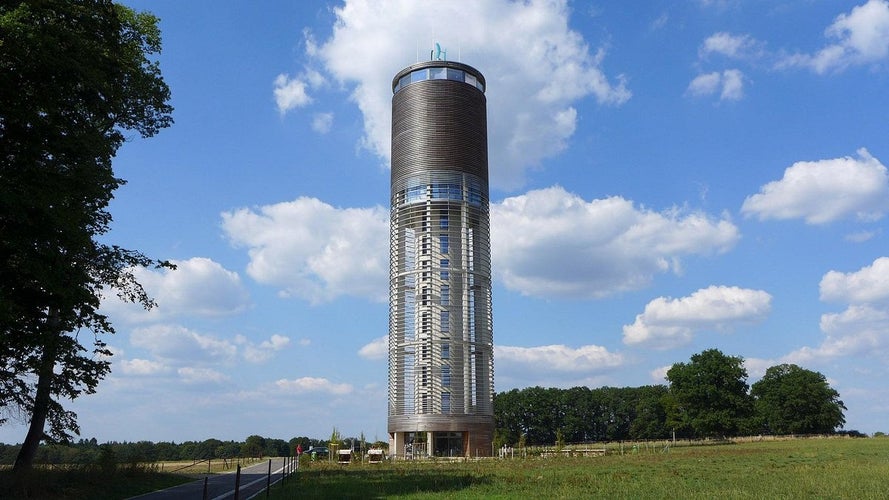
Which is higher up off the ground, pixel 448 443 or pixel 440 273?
pixel 440 273

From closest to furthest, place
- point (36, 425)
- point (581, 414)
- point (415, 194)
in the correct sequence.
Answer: point (36, 425) < point (415, 194) < point (581, 414)

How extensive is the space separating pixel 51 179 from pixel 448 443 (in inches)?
2009

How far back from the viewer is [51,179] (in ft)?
65.5

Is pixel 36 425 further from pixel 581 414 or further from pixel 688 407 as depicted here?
pixel 581 414

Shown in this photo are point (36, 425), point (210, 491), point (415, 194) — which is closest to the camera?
point (36, 425)

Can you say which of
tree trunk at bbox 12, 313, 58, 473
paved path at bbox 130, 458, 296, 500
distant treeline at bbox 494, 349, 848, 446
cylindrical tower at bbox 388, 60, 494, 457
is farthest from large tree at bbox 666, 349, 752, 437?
tree trunk at bbox 12, 313, 58, 473

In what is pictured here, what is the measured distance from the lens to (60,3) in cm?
2062

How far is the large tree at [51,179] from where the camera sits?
19.3m

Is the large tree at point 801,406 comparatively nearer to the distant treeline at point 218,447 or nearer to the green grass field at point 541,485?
the distant treeline at point 218,447

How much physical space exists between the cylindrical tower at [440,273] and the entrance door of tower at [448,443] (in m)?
0.09

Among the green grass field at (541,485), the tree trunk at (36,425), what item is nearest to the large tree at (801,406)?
the green grass field at (541,485)

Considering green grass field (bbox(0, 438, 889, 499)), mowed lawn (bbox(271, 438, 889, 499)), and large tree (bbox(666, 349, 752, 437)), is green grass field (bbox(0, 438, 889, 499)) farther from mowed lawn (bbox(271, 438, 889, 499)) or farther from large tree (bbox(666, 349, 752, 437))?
large tree (bbox(666, 349, 752, 437))

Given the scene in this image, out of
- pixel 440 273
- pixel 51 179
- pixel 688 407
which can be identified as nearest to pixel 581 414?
pixel 688 407

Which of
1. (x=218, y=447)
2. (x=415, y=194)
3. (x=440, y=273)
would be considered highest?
(x=415, y=194)
